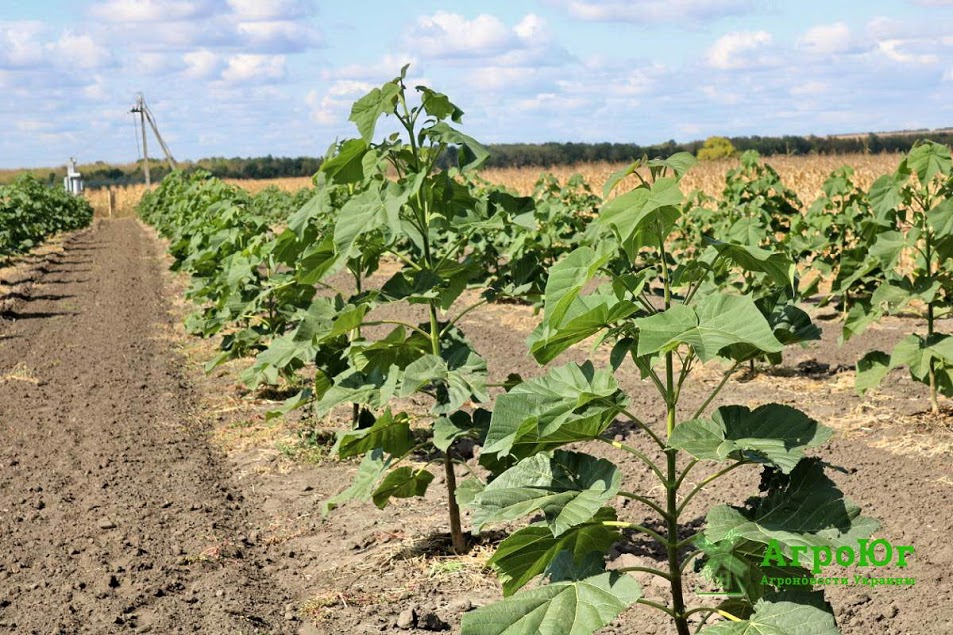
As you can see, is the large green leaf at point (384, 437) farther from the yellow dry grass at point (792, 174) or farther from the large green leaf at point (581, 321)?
the yellow dry grass at point (792, 174)

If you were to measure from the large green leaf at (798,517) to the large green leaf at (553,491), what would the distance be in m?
0.25

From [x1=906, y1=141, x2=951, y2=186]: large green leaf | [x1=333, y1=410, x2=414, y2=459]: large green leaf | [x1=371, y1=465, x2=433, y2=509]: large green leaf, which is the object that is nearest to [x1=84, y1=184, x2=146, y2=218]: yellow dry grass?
[x1=906, y1=141, x2=951, y2=186]: large green leaf

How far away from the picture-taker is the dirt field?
13.2 feet

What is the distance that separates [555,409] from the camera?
2.12 meters

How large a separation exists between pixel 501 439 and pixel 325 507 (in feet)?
7.64

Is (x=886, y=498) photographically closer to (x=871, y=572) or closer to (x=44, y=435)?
(x=871, y=572)

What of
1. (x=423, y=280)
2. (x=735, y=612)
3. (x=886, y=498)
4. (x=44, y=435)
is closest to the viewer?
(x=735, y=612)

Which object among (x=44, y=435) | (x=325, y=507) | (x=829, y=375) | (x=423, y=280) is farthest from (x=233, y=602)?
(x=829, y=375)

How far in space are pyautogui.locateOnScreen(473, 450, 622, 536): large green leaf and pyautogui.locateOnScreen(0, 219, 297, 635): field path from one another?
2080mm

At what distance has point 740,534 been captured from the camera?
2053 millimetres

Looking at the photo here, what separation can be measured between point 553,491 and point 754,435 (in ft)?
1.53

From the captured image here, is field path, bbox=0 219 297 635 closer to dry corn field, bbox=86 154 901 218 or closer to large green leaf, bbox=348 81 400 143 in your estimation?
large green leaf, bbox=348 81 400 143

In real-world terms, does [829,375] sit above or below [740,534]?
below

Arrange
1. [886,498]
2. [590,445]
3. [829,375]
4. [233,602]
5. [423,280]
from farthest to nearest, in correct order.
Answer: [829,375] < [590,445] < [886,498] < [233,602] < [423,280]
